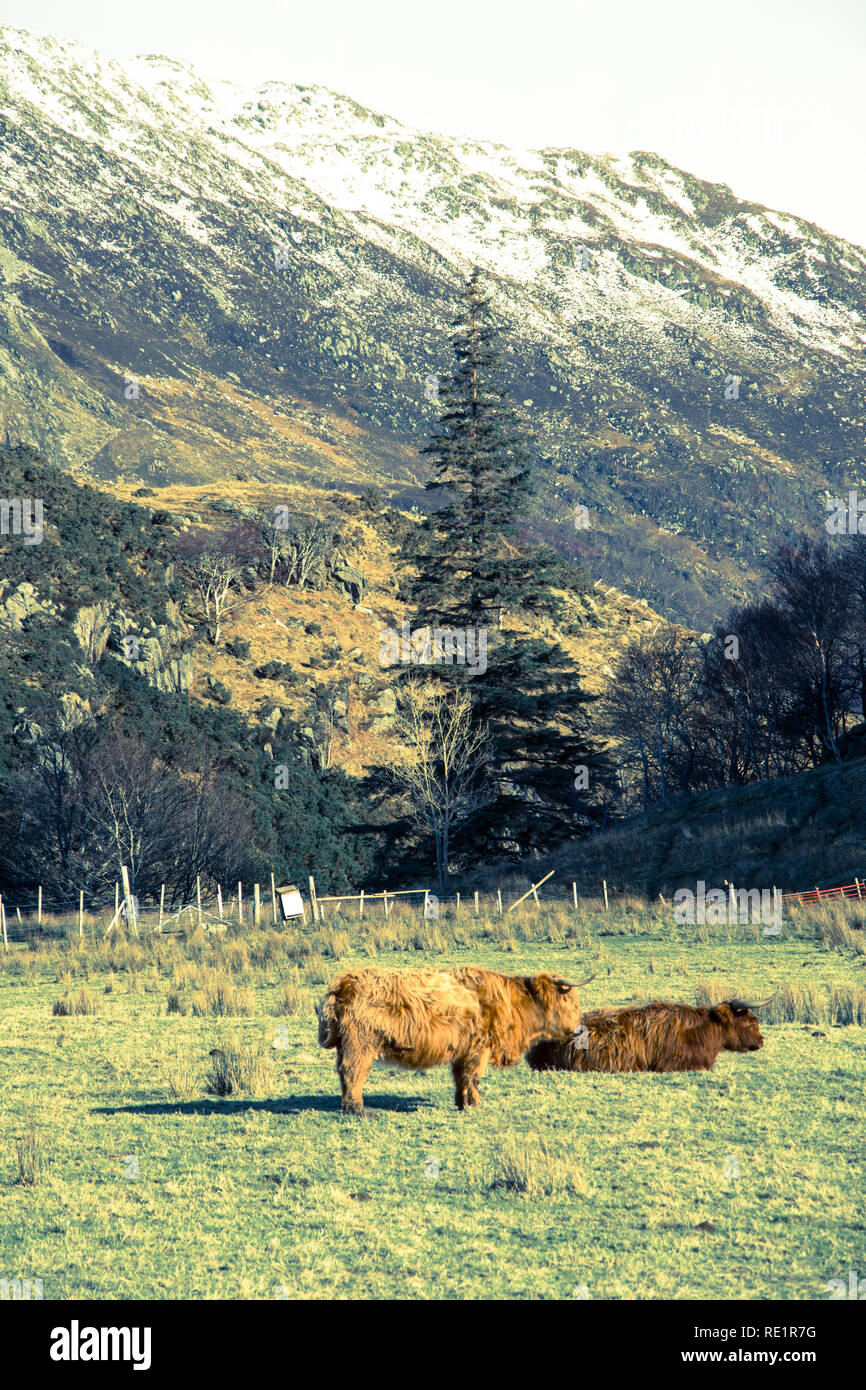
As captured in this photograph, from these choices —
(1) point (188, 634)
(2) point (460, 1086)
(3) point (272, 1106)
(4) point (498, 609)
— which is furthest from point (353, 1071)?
(1) point (188, 634)

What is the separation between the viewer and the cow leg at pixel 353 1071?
10.4m

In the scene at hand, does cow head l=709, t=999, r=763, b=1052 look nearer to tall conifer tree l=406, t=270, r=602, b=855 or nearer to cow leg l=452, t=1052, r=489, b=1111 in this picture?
cow leg l=452, t=1052, r=489, b=1111

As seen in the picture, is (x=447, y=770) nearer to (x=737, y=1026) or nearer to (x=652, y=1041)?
(x=737, y=1026)

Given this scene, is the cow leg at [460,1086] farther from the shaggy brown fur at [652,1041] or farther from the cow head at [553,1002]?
the shaggy brown fur at [652,1041]

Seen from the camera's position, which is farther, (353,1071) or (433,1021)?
(353,1071)

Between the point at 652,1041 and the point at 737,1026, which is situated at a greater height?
the point at 737,1026

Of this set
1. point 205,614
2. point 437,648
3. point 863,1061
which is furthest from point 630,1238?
point 205,614

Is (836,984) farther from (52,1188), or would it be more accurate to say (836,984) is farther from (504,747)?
(504,747)

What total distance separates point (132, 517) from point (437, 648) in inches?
1992

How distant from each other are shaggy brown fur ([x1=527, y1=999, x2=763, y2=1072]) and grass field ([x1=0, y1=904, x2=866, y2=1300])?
0.24 metres

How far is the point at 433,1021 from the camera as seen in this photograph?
33.9 ft

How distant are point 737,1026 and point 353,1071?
14.6 feet

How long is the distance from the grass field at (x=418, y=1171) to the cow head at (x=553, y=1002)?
25.0 inches

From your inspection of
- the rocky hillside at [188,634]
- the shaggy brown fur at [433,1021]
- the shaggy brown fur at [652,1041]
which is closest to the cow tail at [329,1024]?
the shaggy brown fur at [433,1021]
